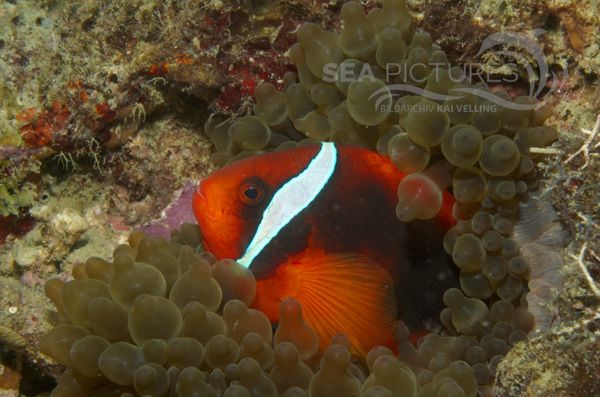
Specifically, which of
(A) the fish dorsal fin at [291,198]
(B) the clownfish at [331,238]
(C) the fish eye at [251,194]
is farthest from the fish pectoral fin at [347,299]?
(C) the fish eye at [251,194]

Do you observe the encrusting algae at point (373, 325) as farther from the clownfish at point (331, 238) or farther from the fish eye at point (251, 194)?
the fish eye at point (251, 194)

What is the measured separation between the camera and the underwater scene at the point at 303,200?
153cm

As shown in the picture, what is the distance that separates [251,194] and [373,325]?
0.58 m

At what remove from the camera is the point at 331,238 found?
186 cm

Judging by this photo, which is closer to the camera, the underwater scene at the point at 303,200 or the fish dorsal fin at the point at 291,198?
the underwater scene at the point at 303,200

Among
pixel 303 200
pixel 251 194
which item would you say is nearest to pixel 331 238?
pixel 303 200

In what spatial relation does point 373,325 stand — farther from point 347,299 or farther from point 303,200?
point 303,200

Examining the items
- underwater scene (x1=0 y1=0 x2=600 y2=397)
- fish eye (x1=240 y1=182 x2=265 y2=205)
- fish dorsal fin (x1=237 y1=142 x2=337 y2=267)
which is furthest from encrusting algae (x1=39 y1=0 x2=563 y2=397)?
fish eye (x1=240 y1=182 x2=265 y2=205)

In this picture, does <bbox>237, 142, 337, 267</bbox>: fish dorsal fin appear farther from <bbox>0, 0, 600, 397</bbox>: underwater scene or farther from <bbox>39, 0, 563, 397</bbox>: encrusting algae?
<bbox>39, 0, 563, 397</bbox>: encrusting algae

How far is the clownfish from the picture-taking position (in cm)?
180

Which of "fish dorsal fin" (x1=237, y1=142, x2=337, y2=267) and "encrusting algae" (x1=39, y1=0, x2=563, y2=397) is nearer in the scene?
"encrusting algae" (x1=39, y1=0, x2=563, y2=397)

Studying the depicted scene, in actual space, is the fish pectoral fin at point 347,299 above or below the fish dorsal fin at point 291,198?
below

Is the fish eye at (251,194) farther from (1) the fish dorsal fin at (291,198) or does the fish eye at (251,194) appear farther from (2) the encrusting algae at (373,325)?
(2) the encrusting algae at (373,325)

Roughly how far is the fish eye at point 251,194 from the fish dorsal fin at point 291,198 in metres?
0.04
